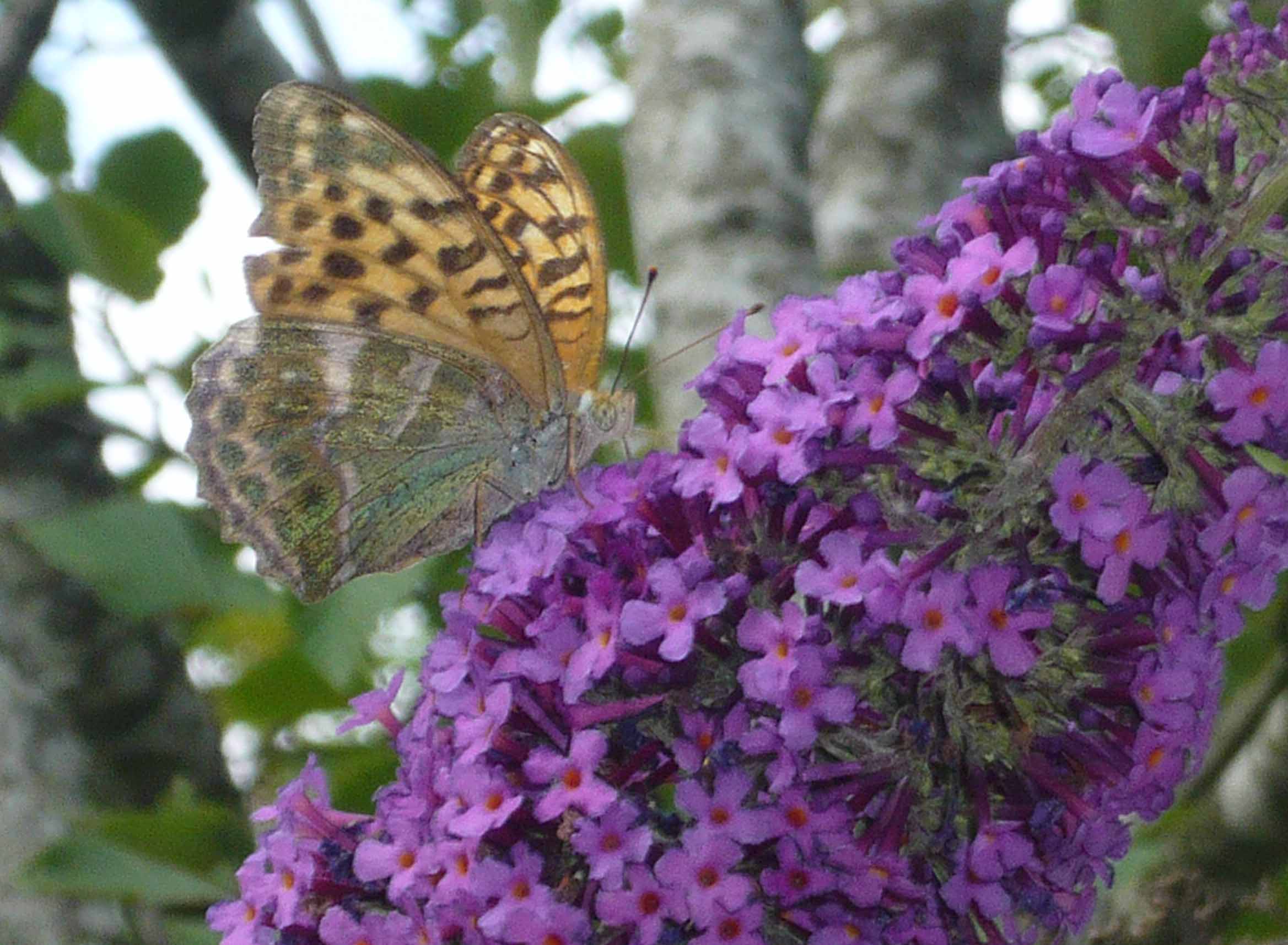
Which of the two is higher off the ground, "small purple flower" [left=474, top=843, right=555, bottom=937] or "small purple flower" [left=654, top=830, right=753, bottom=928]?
"small purple flower" [left=474, top=843, right=555, bottom=937]

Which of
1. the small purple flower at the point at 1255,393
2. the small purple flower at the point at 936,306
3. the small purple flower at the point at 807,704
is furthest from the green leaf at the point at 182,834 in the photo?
the small purple flower at the point at 1255,393

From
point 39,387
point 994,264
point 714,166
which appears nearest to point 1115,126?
point 994,264

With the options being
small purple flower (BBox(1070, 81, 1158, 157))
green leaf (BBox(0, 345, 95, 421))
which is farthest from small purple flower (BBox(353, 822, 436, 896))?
green leaf (BBox(0, 345, 95, 421))

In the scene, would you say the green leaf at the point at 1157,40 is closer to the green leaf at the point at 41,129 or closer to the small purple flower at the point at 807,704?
the small purple flower at the point at 807,704

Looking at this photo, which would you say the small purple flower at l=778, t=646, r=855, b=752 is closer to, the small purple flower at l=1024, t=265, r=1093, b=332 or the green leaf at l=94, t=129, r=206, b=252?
the small purple flower at l=1024, t=265, r=1093, b=332

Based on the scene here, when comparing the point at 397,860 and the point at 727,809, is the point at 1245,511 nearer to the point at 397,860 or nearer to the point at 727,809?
the point at 727,809
